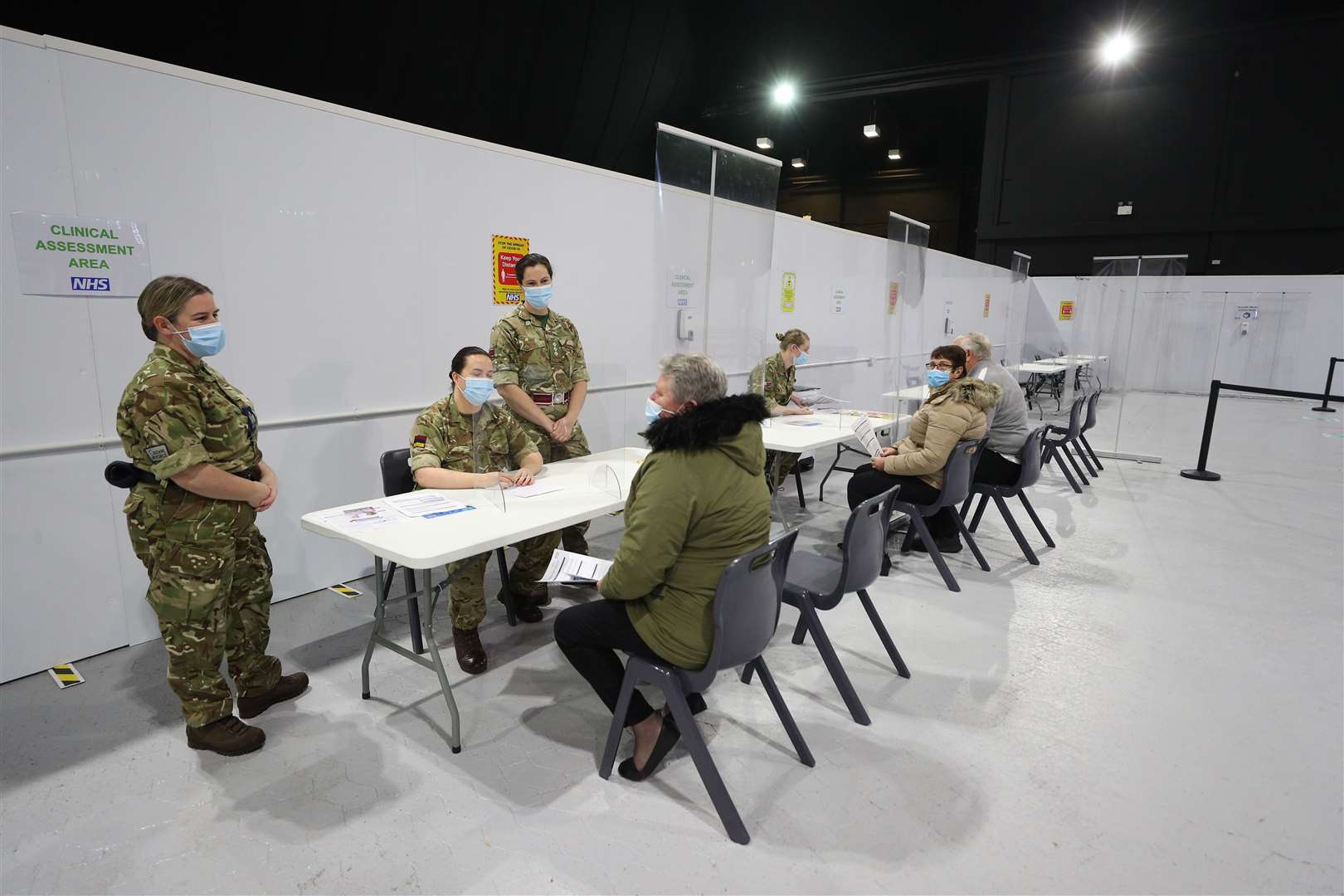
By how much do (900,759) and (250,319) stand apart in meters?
3.09

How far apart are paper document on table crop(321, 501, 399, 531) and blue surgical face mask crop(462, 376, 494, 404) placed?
0.49 m

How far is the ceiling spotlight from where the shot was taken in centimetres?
879

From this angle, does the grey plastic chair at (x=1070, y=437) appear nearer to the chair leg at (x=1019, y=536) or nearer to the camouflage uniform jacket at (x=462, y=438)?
the chair leg at (x=1019, y=536)

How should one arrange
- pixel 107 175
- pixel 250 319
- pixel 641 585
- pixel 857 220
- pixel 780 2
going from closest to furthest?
1. pixel 641 585
2. pixel 107 175
3. pixel 250 319
4. pixel 780 2
5. pixel 857 220

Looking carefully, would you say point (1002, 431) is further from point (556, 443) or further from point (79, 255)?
point (79, 255)

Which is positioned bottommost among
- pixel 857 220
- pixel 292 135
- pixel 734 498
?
pixel 734 498

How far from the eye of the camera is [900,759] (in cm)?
218

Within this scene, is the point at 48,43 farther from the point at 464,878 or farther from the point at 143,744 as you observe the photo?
the point at 464,878

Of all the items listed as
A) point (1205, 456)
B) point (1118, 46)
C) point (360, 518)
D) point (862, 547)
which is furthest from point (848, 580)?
point (1118, 46)

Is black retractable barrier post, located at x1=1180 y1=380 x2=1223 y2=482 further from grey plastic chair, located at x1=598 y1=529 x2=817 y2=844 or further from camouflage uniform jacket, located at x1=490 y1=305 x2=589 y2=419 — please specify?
grey plastic chair, located at x1=598 y1=529 x2=817 y2=844

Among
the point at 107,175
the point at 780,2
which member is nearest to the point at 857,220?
the point at 780,2

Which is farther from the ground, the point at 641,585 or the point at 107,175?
the point at 107,175

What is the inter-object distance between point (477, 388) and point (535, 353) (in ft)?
2.38

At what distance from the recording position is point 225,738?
2.09 m
